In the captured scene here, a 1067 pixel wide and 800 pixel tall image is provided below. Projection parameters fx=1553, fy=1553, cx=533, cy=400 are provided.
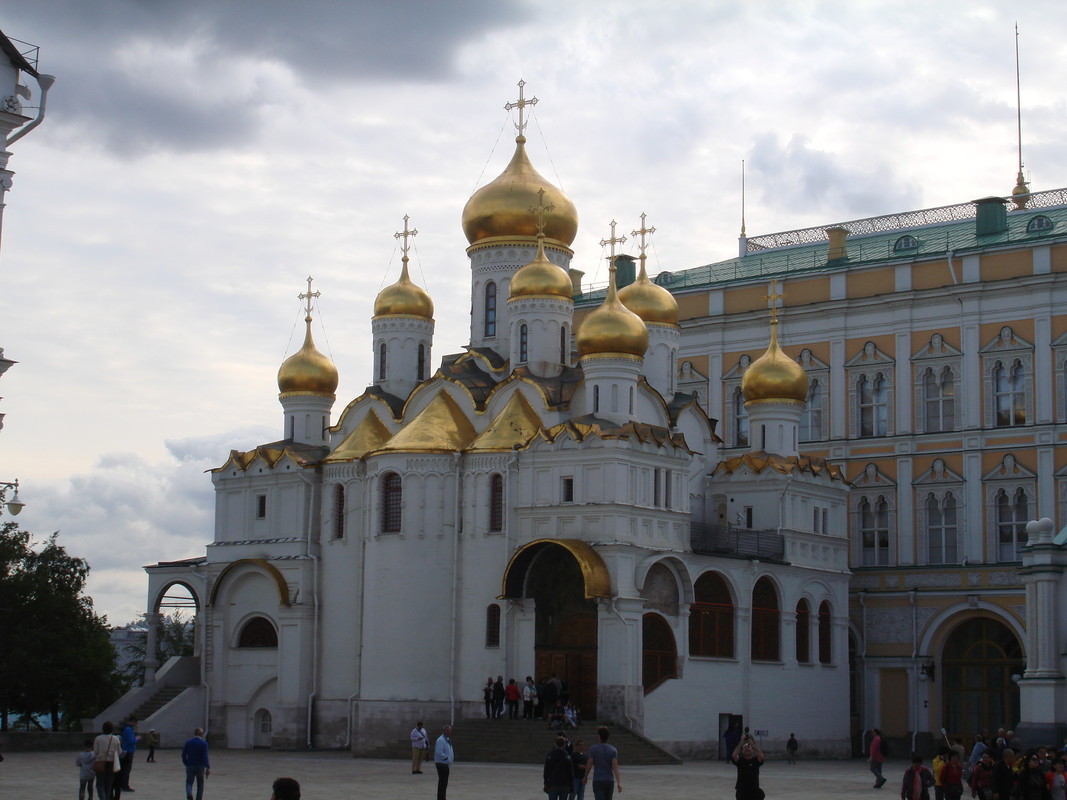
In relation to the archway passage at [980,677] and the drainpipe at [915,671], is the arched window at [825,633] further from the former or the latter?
the archway passage at [980,677]

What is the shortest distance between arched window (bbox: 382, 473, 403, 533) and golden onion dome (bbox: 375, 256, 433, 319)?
6500 millimetres

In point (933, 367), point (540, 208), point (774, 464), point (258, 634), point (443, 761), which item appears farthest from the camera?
point (933, 367)

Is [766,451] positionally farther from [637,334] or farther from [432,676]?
[432,676]

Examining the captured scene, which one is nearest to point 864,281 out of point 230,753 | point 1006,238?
point 1006,238

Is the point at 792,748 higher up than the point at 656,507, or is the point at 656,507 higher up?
the point at 656,507

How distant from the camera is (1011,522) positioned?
131ft

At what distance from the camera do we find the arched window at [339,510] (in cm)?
3712

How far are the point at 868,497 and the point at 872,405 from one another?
8.38ft

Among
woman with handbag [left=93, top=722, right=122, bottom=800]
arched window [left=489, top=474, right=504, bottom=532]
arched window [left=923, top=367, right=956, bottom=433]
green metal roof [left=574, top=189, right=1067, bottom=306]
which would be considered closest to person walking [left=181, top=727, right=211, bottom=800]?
woman with handbag [left=93, top=722, right=122, bottom=800]

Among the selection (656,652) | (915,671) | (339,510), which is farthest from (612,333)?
(915,671)

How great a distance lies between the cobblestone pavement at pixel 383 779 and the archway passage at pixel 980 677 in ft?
20.6

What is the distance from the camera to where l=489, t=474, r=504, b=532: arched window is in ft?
114

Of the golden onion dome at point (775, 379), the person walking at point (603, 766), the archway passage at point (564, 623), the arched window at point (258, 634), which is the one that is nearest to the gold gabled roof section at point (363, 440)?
the arched window at point (258, 634)

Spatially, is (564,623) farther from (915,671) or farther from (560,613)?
(915,671)
